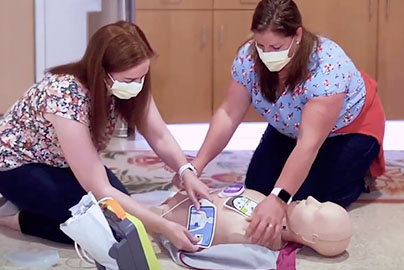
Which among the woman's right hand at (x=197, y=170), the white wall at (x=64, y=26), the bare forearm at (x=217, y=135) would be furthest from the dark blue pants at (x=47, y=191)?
the white wall at (x=64, y=26)

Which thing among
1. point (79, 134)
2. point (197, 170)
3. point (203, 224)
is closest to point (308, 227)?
point (203, 224)

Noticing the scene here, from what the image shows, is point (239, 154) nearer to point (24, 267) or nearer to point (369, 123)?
point (369, 123)

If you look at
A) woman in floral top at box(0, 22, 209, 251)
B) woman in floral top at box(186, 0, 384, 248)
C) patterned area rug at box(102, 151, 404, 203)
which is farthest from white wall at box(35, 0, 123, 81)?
woman in floral top at box(0, 22, 209, 251)

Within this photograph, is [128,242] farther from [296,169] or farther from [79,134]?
[296,169]

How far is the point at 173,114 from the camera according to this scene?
3.47 m

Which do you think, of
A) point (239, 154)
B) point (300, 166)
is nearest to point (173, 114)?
point (239, 154)

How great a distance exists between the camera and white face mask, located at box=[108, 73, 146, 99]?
5.85 feet

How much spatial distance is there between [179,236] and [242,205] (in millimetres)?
189

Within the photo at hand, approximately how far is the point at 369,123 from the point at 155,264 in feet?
3.29

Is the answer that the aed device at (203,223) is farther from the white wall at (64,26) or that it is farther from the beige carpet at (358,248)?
the white wall at (64,26)

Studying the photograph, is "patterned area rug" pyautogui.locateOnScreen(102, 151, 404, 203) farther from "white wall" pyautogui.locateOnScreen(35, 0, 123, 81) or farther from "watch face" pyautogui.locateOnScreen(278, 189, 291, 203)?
"white wall" pyautogui.locateOnScreen(35, 0, 123, 81)

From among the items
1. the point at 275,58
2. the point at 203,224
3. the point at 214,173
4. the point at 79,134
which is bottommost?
the point at 214,173

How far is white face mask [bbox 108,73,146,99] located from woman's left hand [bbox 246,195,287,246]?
0.40m

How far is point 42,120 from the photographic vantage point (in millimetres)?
1854
